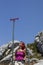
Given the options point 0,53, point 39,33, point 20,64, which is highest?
point 39,33

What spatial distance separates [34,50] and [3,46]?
82.7 inches

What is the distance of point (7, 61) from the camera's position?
1791cm

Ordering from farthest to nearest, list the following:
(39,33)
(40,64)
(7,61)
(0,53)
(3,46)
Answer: (39,33) → (3,46) → (0,53) → (7,61) → (40,64)

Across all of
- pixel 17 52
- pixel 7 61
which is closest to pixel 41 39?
pixel 7 61

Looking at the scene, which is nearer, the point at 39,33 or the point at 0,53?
the point at 0,53

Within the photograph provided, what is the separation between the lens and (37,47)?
22.7 m

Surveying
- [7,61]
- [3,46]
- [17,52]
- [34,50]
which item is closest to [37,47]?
[34,50]

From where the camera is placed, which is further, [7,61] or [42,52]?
[42,52]

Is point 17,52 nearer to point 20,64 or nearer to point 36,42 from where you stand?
point 20,64

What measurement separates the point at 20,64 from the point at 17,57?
321mm

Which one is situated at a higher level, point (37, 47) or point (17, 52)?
point (37, 47)

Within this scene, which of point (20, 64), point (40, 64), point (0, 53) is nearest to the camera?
point (20, 64)

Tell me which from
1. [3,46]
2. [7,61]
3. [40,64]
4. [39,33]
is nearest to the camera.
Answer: [40,64]

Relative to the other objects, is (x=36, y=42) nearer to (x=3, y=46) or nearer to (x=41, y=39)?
(x=41, y=39)
